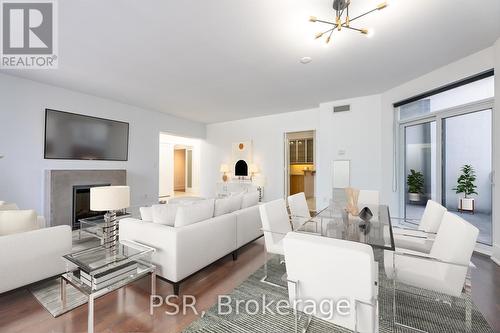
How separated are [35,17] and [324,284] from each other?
379 centimetres

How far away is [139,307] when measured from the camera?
197 centimetres

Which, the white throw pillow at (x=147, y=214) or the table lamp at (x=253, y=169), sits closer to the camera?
the white throw pillow at (x=147, y=214)

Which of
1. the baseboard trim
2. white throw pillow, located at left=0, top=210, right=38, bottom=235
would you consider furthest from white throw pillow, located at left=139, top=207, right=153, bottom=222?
the baseboard trim

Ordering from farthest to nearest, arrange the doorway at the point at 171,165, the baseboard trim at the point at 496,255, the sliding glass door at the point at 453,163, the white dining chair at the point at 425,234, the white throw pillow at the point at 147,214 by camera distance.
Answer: the doorway at the point at 171,165 < the sliding glass door at the point at 453,163 < the baseboard trim at the point at 496,255 < the white throw pillow at the point at 147,214 < the white dining chair at the point at 425,234

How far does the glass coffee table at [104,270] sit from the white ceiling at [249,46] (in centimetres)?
242

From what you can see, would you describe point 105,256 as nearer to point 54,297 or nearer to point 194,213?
point 54,297

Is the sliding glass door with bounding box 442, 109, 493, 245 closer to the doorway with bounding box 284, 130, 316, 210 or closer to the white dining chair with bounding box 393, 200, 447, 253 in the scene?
the white dining chair with bounding box 393, 200, 447, 253

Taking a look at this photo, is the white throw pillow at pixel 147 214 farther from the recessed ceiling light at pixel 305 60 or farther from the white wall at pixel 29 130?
the white wall at pixel 29 130

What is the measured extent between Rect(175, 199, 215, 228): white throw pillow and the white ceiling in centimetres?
204

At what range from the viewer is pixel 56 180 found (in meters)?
4.21

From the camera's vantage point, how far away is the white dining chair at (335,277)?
1051 millimetres

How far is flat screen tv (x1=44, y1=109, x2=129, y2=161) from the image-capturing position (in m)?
4.30

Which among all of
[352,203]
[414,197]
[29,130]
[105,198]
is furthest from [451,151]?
[29,130]

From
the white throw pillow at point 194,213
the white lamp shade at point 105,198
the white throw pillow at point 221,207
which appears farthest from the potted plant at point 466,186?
the white lamp shade at point 105,198
